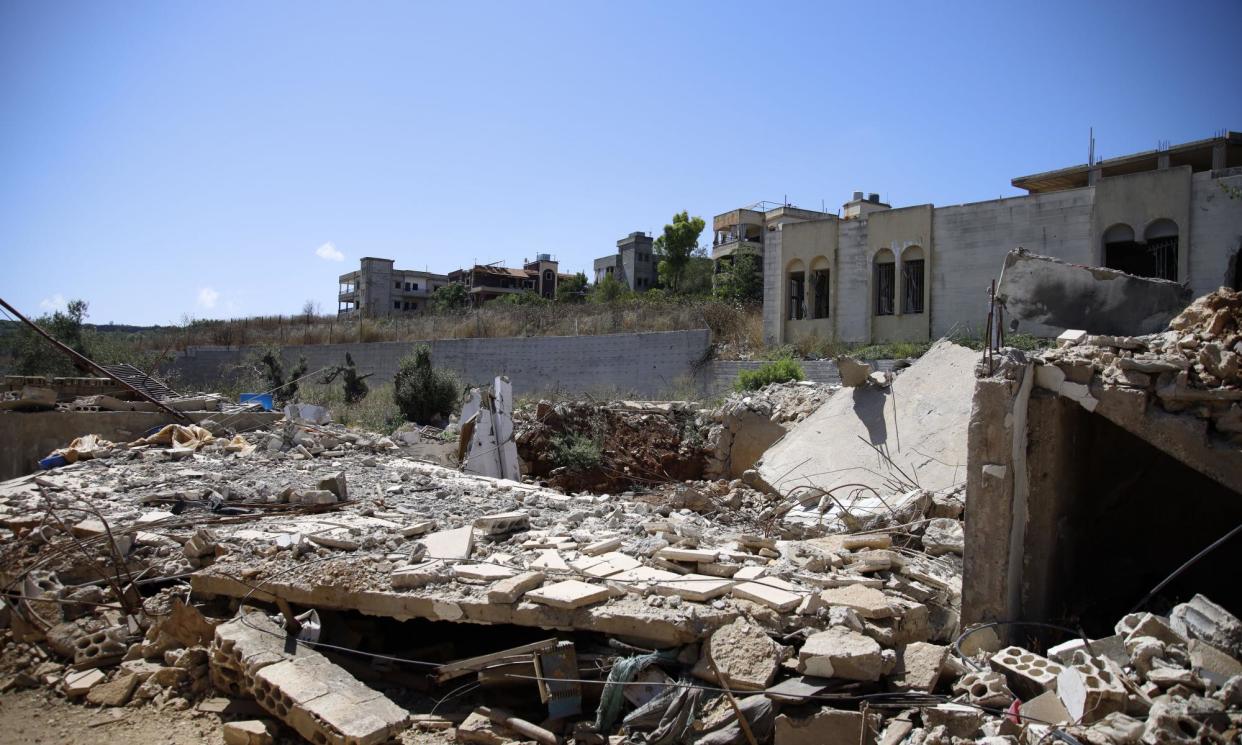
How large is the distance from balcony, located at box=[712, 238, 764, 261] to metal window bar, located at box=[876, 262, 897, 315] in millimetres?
15877

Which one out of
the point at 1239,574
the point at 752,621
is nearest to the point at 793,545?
the point at 752,621

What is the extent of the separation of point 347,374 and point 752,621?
22.1 m

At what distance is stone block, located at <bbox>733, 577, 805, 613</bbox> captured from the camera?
180 inches

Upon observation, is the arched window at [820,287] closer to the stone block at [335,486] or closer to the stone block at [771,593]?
the stone block at [335,486]

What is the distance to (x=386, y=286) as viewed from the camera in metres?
60.7

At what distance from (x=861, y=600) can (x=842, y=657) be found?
2.10 ft

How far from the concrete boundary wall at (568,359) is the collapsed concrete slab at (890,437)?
1025 cm

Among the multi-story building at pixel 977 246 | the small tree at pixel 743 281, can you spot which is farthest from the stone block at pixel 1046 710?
the small tree at pixel 743 281

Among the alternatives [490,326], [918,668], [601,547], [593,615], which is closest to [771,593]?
[918,668]

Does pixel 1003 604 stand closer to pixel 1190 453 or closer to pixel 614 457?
pixel 1190 453

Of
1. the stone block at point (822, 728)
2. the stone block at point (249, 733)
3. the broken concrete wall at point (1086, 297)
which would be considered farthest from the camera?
the broken concrete wall at point (1086, 297)

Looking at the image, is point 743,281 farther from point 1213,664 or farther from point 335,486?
point 1213,664

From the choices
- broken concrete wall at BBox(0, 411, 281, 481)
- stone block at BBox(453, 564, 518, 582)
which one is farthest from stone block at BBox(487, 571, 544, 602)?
broken concrete wall at BBox(0, 411, 281, 481)

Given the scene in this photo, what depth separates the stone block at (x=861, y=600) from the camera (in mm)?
4516
